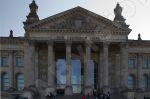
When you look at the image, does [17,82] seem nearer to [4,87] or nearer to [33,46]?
[4,87]

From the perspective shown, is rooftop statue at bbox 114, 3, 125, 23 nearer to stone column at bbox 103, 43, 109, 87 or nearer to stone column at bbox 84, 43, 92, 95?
stone column at bbox 103, 43, 109, 87

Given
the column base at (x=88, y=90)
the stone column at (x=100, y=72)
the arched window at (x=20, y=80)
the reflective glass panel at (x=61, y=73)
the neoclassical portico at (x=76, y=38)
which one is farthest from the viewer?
the arched window at (x=20, y=80)

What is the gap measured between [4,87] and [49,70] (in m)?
14.1

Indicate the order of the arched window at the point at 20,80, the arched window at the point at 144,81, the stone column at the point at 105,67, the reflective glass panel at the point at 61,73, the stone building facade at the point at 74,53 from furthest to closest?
the arched window at the point at 144,81 < the arched window at the point at 20,80 < the reflective glass panel at the point at 61,73 < the stone building facade at the point at 74,53 < the stone column at the point at 105,67

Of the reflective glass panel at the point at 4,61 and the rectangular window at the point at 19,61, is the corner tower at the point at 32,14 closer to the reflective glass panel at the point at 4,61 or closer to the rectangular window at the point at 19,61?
the rectangular window at the point at 19,61

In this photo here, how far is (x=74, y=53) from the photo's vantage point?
65938 millimetres

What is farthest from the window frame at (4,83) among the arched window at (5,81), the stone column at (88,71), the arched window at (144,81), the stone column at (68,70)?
the arched window at (144,81)

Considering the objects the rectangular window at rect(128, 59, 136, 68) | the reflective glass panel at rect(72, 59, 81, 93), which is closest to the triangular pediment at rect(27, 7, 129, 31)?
the reflective glass panel at rect(72, 59, 81, 93)

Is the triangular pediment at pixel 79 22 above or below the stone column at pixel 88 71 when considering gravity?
above

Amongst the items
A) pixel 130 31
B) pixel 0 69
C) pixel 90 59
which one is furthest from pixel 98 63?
pixel 0 69

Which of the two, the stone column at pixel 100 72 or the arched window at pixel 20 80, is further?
the arched window at pixel 20 80

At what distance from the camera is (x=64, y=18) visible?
6128 cm

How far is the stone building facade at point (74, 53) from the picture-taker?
60.5 meters

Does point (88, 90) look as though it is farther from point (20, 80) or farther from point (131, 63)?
point (20, 80)
